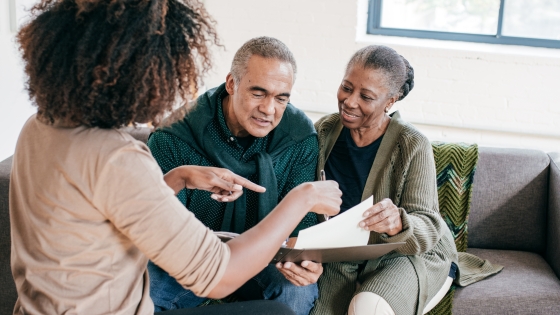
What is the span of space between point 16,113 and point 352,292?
1.59 meters

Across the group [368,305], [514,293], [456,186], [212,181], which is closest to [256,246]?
[212,181]

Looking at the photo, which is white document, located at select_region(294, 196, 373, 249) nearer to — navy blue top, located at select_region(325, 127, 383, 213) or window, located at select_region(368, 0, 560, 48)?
navy blue top, located at select_region(325, 127, 383, 213)

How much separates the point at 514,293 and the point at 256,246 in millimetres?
1391

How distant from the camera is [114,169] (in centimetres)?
116

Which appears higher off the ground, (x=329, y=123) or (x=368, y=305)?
(x=329, y=123)

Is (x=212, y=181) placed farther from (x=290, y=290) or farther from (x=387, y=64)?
(x=387, y=64)

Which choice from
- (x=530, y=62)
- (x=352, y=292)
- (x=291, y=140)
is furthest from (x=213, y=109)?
(x=530, y=62)

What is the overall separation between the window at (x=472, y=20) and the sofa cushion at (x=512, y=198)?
2006mm

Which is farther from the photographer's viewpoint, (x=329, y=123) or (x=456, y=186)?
(x=456, y=186)

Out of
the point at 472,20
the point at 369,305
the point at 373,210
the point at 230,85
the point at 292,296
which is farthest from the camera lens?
the point at 472,20

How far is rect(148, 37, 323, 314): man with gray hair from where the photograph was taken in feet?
7.27

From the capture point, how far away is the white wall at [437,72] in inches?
166

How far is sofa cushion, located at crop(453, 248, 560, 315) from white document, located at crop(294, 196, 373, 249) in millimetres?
656

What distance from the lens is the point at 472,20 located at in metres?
4.48
